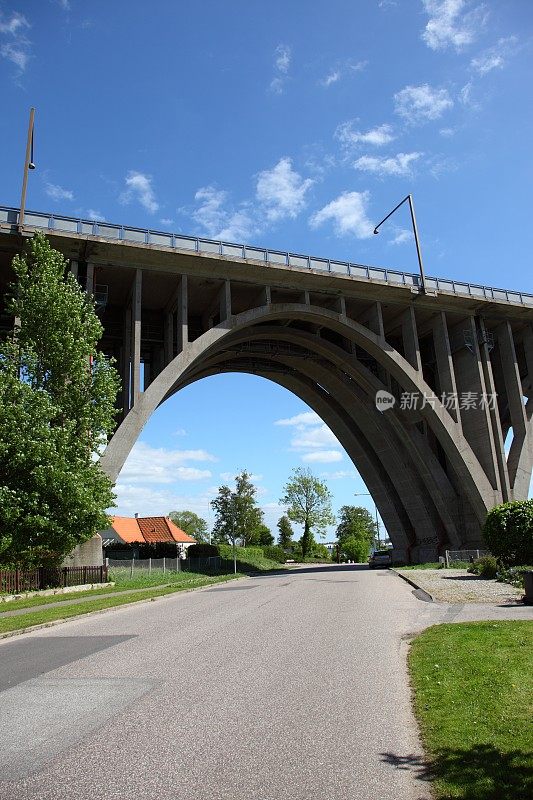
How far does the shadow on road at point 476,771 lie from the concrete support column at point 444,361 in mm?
36453

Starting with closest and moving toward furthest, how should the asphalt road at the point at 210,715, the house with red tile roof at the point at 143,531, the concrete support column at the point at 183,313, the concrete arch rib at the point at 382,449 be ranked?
the asphalt road at the point at 210,715, the concrete support column at the point at 183,313, the concrete arch rib at the point at 382,449, the house with red tile roof at the point at 143,531

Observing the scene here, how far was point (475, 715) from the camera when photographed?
5613mm

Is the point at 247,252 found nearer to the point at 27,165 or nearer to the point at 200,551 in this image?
the point at 27,165

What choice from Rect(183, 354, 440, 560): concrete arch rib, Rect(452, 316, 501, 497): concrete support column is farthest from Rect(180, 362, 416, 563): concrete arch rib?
Rect(452, 316, 501, 497): concrete support column

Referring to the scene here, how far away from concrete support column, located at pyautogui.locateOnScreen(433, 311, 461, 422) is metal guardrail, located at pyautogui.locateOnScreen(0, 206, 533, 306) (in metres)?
2.57

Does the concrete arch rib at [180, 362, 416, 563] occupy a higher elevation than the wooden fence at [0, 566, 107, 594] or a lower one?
higher

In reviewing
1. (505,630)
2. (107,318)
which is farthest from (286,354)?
(505,630)

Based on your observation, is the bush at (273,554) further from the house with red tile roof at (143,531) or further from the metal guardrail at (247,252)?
the metal guardrail at (247,252)

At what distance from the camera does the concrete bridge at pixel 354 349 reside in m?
31.6

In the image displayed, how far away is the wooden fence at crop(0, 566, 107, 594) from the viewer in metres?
20.8

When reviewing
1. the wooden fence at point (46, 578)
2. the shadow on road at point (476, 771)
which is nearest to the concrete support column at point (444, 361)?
the wooden fence at point (46, 578)

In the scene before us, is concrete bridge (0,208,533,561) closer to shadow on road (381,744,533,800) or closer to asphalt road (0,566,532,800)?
asphalt road (0,566,532,800)

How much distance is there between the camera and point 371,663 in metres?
8.62

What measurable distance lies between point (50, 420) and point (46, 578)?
6.34m
